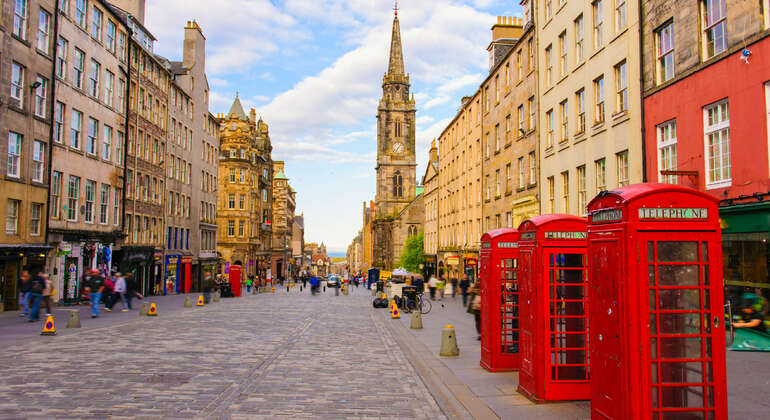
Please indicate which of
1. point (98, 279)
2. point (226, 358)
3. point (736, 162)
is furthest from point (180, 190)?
point (736, 162)

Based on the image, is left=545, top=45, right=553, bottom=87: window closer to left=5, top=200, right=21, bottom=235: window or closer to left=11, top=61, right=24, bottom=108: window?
left=11, top=61, right=24, bottom=108: window

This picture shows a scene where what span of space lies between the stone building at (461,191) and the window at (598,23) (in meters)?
17.8

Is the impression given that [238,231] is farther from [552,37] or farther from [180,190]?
[552,37]

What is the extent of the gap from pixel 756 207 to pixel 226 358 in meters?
12.5

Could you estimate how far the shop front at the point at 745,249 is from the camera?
44.1ft

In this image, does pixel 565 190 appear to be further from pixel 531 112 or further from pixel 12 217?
pixel 12 217

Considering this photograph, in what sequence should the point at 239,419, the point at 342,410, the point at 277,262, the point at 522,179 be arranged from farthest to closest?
the point at 277,262
the point at 522,179
the point at 342,410
the point at 239,419

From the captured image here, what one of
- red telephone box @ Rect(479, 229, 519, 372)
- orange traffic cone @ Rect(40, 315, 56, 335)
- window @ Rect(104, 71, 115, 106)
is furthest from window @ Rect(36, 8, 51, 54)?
red telephone box @ Rect(479, 229, 519, 372)

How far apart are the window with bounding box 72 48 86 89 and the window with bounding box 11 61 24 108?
490 cm

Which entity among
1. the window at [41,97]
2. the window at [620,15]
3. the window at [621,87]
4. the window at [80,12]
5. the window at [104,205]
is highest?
the window at [80,12]

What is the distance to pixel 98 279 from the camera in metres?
23.0

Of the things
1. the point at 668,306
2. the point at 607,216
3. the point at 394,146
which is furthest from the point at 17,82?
the point at 394,146

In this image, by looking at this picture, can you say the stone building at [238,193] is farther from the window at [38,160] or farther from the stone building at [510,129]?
the window at [38,160]

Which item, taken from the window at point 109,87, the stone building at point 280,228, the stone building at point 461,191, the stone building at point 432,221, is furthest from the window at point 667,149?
the stone building at point 280,228
